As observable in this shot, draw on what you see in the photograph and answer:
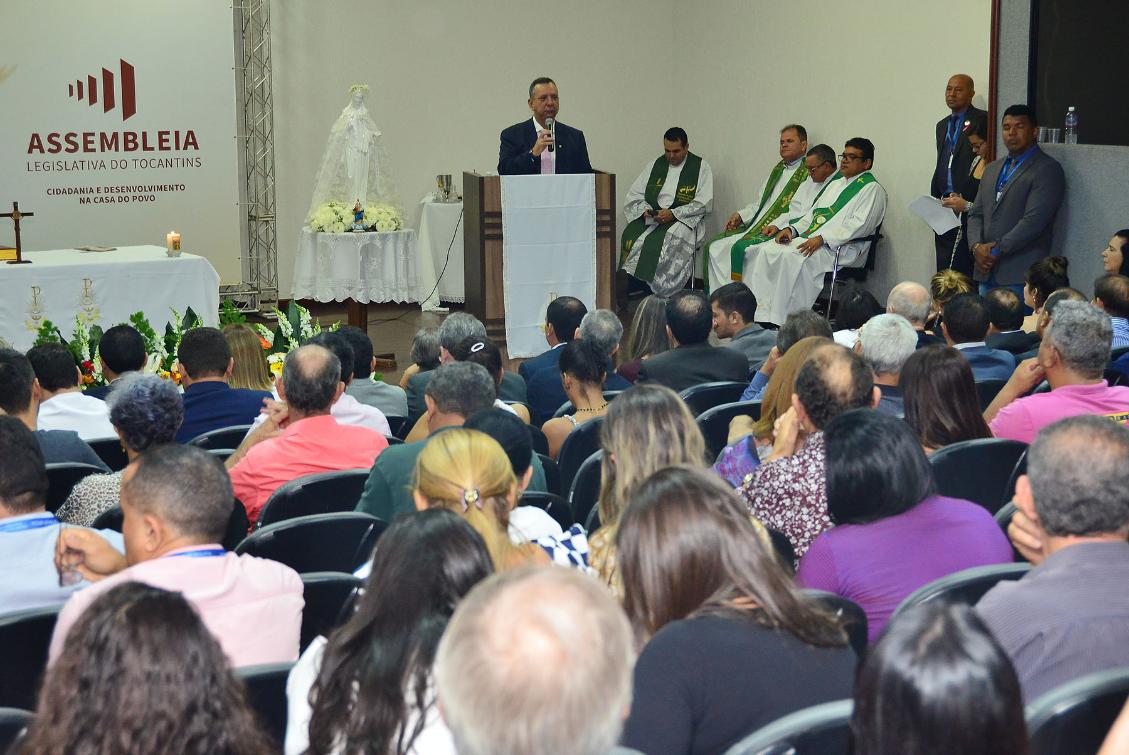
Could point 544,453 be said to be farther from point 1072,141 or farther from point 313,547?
point 1072,141

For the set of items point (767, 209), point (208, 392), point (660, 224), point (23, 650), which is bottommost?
point (23, 650)

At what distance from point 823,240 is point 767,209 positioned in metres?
0.93

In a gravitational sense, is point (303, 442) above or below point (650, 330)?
below

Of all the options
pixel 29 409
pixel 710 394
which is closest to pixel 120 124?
pixel 29 409

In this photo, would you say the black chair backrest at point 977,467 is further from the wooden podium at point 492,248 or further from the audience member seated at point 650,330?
the wooden podium at point 492,248

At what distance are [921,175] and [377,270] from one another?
12.2 feet

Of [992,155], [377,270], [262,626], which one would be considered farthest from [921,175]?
[262,626]

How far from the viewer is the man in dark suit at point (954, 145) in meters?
8.09

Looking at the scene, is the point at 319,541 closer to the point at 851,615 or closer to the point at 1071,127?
the point at 851,615

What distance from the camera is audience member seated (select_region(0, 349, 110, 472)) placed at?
12.2ft

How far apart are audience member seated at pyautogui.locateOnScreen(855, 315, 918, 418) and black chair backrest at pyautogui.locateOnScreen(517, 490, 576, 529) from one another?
51.1 inches

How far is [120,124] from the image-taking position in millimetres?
9312

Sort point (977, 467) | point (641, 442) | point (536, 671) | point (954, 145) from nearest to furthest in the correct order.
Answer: point (536, 671) → point (641, 442) → point (977, 467) → point (954, 145)

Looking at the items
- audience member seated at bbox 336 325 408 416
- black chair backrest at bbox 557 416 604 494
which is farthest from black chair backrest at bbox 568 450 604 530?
audience member seated at bbox 336 325 408 416
